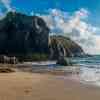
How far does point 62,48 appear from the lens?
6836 mm

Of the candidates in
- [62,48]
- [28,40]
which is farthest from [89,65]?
[28,40]

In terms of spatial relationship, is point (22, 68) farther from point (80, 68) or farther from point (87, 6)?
point (87, 6)

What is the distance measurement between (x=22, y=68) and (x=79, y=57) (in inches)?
61.6

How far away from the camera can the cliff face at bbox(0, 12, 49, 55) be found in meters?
6.96

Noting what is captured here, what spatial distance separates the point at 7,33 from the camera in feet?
22.9

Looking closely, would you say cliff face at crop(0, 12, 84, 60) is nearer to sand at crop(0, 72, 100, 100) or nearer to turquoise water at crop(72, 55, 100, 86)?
turquoise water at crop(72, 55, 100, 86)

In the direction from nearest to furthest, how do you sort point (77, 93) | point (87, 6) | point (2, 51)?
point (77, 93) → point (2, 51) → point (87, 6)

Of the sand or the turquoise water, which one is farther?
the turquoise water

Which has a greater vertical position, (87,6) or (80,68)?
(87,6)

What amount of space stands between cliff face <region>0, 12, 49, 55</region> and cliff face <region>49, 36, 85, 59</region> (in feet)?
0.63

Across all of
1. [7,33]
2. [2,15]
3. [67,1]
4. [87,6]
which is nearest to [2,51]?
[7,33]

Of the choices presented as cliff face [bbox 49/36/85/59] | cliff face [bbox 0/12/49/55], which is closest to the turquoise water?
cliff face [bbox 49/36/85/59]

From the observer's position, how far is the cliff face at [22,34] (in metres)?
6.96

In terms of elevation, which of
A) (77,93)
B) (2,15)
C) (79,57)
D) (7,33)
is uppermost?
(2,15)
